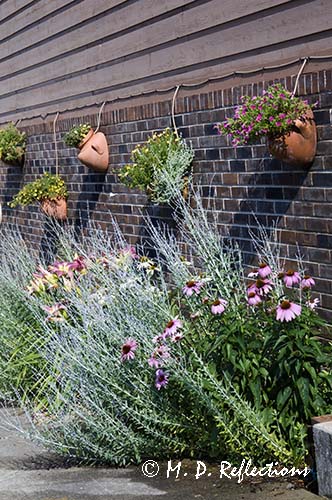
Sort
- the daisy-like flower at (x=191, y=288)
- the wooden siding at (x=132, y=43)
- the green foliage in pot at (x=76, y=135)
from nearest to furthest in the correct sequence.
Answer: the daisy-like flower at (x=191, y=288), the wooden siding at (x=132, y=43), the green foliage in pot at (x=76, y=135)

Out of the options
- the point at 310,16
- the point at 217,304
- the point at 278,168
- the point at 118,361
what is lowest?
the point at 118,361

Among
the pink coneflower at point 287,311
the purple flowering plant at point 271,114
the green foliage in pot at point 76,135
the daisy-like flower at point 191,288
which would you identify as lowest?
the pink coneflower at point 287,311

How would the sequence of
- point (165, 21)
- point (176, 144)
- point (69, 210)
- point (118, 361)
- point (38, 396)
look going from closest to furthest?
point (118, 361)
point (38, 396)
point (176, 144)
point (165, 21)
point (69, 210)

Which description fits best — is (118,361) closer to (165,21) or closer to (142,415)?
(142,415)

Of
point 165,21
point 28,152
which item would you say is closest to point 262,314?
point 165,21

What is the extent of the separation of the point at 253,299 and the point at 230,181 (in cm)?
205

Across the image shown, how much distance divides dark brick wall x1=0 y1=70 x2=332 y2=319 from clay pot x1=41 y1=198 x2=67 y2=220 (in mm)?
89

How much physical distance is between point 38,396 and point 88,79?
433cm

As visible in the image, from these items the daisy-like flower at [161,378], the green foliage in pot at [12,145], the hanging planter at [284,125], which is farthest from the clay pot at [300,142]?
the green foliage in pot at [12,145]

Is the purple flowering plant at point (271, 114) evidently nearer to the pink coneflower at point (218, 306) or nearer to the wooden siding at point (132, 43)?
the wooden siding at point (132, 43)

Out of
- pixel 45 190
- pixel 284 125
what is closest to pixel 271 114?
pixel 284 125

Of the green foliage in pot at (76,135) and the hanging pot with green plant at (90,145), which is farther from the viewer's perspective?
the green foliage in pot at (76,135)

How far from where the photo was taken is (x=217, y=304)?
5.11 meters

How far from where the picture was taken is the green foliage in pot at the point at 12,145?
11.2 metres
